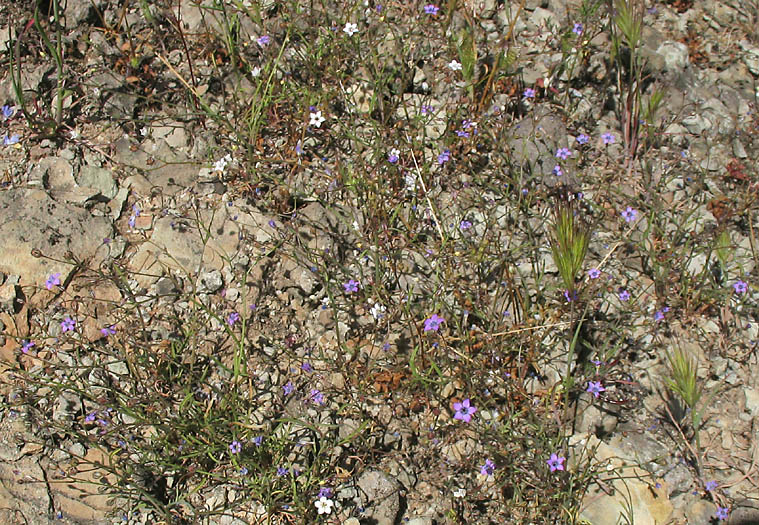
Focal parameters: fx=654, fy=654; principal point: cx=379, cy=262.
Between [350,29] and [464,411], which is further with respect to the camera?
[350,29]

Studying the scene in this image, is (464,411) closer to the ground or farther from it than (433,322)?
closer to the ground

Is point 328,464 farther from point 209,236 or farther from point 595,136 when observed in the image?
point 595,136

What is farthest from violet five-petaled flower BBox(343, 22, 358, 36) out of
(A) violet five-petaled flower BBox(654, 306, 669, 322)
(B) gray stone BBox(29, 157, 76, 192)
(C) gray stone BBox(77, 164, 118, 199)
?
(A) violet five-petaled flower BBox(654, 306, 669, 322)

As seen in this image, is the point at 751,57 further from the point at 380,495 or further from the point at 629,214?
the point at 380,495

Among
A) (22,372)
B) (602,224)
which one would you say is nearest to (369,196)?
(602,224)

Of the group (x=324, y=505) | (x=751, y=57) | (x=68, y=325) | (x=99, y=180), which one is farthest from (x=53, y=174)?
(x=751, y=57)

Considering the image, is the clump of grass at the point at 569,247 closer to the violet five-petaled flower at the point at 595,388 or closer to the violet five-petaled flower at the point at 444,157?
the violet five-petaled flower at the point at 595,388

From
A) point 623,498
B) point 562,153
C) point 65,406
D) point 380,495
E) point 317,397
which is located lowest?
point 623,498
